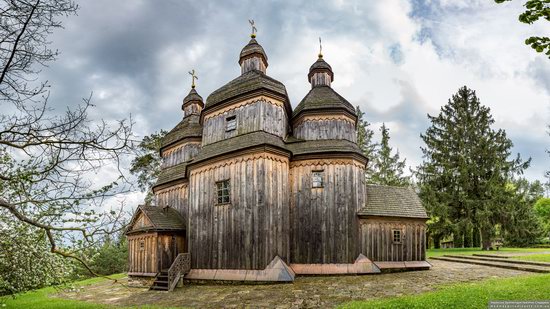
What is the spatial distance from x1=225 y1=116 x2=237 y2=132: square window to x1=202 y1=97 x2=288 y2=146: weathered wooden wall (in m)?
0.14

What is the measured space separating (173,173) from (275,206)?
917cm

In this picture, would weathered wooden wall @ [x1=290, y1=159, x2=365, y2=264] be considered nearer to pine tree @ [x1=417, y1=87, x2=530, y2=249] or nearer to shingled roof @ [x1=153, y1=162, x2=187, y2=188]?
shingled roof @ [x1=153, y1=162, x2=187, y2=188]

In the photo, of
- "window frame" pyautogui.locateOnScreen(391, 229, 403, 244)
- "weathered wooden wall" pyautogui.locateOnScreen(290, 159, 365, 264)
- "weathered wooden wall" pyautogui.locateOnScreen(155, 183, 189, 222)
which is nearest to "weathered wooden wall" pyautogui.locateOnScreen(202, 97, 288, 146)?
"weathered wooden wall" pyautogui.locateOnScreen(290, 159, 365, 264)

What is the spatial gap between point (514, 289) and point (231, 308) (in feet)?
25.9

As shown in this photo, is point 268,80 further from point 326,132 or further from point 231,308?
point 231,308

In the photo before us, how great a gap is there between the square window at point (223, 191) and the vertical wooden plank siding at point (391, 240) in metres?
6.69

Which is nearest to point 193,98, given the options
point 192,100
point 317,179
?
point 192,100

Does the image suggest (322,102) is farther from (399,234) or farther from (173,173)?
(173,173)

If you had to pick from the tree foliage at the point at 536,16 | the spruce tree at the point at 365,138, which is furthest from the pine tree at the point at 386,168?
the tree foliage at the point at 536,16

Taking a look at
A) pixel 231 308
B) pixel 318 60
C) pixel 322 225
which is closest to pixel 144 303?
pixel 231 308

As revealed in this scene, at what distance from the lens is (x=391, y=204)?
1705 centimetres

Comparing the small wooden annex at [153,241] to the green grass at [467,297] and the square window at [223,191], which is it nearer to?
the square window at [223,191]

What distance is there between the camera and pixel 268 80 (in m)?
16.4

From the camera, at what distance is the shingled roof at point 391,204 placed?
16.2 meters
